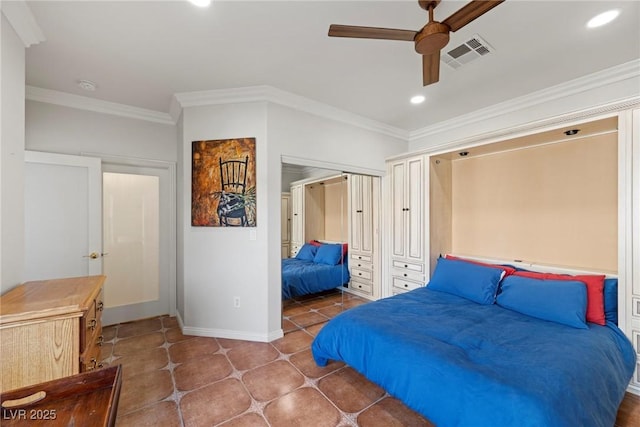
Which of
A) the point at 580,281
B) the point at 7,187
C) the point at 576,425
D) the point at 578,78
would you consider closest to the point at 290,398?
the point at 576,425

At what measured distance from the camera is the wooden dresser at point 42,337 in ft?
3.73

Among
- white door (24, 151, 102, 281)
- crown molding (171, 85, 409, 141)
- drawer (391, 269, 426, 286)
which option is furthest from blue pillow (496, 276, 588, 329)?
white door (24, 151, 102, 281)

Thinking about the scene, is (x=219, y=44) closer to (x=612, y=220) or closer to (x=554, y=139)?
(x=554, y=139)

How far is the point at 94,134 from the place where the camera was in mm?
3123

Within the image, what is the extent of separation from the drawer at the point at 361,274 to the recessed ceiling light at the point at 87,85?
386 centimetres

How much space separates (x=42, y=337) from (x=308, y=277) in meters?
2.75

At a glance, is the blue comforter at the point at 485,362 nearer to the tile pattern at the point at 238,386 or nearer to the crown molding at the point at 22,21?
the tile pattern at the point at 238,386

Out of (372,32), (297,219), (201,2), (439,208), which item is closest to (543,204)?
(439,208)

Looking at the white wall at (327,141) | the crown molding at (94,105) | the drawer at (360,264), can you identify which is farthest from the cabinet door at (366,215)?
the crown molding at (94,105)

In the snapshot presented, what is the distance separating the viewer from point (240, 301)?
2932 millimetres

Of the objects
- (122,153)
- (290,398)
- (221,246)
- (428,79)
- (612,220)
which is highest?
(428,79)

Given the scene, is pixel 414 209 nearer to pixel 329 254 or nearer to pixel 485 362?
pixel 329 254

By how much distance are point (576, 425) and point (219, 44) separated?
323 centimetres

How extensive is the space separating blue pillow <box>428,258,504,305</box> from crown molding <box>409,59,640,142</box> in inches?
75.7
